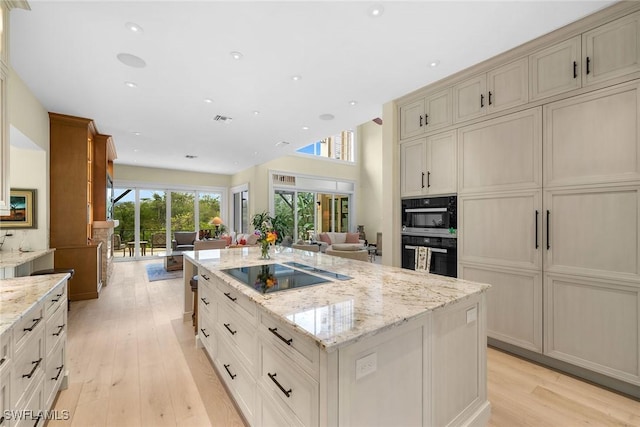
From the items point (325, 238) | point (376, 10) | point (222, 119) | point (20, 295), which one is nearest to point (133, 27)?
point (376, 10)

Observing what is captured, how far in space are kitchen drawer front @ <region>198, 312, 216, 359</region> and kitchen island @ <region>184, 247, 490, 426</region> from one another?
0.22m

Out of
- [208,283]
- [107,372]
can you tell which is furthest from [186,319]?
[208,283]

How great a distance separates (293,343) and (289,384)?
0.19 metres

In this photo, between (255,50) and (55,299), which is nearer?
(55,299)

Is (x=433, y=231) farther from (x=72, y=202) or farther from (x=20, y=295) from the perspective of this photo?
(x=72, y=202)

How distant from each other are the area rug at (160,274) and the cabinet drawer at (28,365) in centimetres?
446

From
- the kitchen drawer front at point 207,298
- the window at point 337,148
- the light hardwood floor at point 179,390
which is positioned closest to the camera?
the light hardwood floor at point 179,390

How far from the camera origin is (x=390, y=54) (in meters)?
2.51

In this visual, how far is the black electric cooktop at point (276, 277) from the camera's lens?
5.48ft

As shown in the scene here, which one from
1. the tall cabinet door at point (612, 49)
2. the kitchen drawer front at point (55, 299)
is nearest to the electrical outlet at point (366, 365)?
the kitchen drawer front at point (55, 299)

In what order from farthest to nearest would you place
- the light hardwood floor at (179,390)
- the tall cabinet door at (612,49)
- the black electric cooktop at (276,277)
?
1. the tall cabinet door at (612,49)
2. the light hardwood floor at (179,390)
3. the black electric cooktop at (276,277)

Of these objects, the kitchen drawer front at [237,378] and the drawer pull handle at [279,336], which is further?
the kitchen drawer front at [237,378]

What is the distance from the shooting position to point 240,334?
1.70 metres

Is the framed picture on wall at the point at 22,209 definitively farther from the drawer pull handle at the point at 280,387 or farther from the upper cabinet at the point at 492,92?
the upper cabinet at the point at 492,92
